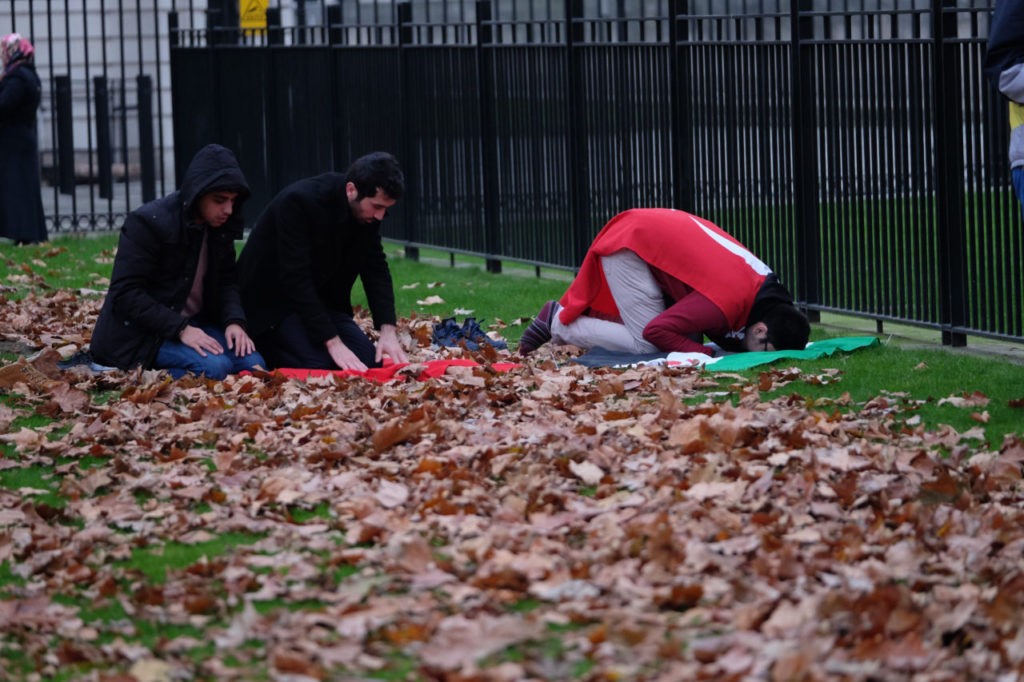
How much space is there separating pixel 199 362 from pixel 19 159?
8.43m

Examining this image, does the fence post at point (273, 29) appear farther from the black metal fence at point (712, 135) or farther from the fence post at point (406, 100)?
the fence post at point (406, 100)

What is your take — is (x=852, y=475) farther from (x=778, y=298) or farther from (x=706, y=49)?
(x=706, y=49)

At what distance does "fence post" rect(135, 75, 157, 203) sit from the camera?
59.4 ft

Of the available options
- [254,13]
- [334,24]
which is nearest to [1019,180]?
[334,24]

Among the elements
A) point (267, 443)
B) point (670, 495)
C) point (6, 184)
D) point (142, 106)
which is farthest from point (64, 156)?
point (670, 495)

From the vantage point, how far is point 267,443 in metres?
6.93

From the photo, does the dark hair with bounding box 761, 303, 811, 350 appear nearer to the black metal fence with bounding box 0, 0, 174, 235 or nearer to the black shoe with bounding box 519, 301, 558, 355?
the black shoe with bounding box 519, 301, 558, 355

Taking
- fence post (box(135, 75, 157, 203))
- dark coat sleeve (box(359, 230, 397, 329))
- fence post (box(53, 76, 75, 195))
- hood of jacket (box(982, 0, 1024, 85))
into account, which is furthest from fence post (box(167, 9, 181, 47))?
hood of jacket (box(982, 0, 1024, 85))

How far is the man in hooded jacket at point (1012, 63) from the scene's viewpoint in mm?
7180

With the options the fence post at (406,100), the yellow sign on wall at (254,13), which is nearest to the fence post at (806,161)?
the fence post at (406,100)

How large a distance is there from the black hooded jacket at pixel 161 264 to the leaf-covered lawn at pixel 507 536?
2.44 feet

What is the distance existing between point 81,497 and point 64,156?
12.8 metres

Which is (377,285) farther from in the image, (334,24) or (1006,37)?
(334,24)

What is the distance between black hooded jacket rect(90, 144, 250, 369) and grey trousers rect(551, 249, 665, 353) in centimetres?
202
